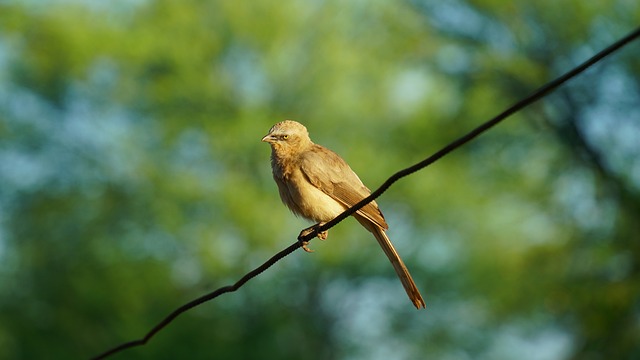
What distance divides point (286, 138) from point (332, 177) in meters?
0.45

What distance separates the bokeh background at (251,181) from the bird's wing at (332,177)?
16.5m

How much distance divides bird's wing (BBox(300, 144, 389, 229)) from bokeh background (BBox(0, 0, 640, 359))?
54.1ft

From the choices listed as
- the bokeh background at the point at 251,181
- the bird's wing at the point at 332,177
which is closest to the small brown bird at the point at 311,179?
the bird's wing at the point at 332,177

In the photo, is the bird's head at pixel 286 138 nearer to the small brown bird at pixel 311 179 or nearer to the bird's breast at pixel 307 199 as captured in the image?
the small brown bird at pixel 311 179

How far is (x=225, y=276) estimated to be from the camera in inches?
1046

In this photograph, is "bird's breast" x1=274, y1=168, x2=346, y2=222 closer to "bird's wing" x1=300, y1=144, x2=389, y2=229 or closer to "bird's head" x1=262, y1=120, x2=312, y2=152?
"bird's wing" x1=300, y1=144, x2=389, y2=229

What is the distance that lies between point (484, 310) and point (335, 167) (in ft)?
69.3

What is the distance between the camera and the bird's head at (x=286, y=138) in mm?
6371

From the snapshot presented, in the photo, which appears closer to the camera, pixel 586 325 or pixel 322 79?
pixel 586 325

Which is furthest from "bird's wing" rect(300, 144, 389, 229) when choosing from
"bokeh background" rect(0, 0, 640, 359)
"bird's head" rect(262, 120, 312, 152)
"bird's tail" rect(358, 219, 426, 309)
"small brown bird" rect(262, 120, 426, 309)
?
"bokeh background" rect(0, 0, 640, 359)

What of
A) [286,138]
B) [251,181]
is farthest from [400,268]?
[251,181]

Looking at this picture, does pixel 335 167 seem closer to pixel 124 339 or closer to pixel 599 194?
pixel 599 194

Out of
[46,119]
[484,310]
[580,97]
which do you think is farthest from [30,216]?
[580,97]

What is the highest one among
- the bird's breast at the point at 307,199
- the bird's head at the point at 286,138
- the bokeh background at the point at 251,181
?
the bokeh background at the point at 251,181
